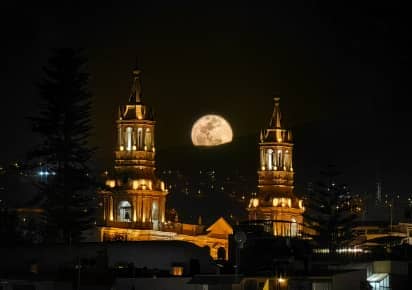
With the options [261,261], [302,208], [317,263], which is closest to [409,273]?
[317,263]

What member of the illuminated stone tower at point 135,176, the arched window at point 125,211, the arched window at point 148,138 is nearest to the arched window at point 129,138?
the illuminated stone tower at point 135,176

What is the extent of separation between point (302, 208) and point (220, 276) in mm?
91903

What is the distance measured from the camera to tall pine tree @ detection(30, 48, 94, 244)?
3912 inches

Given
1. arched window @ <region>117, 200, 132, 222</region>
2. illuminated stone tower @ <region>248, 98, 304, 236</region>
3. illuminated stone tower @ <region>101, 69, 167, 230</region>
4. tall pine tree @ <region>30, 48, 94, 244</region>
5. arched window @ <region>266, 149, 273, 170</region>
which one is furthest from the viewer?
arched window @ <region>266, 149, 273, 170</region>

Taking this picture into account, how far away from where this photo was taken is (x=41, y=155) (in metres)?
99.2

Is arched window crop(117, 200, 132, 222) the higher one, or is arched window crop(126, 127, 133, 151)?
arched window crop(126, 127, 133, 151)

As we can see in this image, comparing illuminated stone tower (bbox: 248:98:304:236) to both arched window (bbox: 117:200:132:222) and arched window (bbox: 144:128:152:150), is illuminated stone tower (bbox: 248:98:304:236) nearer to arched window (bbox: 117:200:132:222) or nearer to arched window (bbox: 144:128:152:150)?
arched window (bbox: 144:128:152:150)

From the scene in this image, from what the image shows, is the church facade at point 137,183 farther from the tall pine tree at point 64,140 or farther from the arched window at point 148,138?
the tall pine tree at point 64,140

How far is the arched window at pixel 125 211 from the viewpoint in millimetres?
136000

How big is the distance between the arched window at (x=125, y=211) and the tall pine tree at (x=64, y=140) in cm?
3576

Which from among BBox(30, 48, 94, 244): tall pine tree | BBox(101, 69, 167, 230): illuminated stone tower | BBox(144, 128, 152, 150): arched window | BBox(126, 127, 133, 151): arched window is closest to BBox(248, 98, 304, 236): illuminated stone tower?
BBox(101, 69, 167, 230): illuminated stone tower

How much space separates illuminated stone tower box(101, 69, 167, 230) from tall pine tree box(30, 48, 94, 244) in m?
35.6

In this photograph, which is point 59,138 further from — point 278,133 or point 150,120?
point 278,133

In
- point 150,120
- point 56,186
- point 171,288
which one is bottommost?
point 171,288
